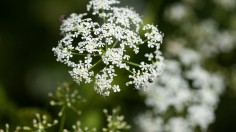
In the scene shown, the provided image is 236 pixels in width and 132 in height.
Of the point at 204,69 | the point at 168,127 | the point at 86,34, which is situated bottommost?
the point at 86,34

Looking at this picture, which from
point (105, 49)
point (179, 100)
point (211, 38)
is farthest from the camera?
point (211, 38)

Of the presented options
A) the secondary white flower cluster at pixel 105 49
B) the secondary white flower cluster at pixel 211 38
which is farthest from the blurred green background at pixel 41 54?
the secondary white flower cluster at pixel 105 49

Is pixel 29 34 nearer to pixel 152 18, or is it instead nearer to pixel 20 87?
pixel 20 87

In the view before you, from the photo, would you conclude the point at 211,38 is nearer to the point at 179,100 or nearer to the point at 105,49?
the point at 179,100

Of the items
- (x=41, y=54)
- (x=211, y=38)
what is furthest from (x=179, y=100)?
(x=41, y=54)

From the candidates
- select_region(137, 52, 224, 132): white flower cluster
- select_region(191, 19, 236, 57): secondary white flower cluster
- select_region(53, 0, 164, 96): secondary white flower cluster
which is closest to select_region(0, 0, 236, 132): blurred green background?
select_region(191, 19, 236, 57): secondary white flower cluster

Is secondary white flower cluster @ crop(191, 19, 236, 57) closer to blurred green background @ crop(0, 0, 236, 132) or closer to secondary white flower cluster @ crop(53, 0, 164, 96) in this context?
blurred green background @ crop(0, 0, 236, 132)

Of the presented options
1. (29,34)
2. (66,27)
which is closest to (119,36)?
(66,27)

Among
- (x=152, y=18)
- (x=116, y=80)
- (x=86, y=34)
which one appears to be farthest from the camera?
(x=152, y=18)
